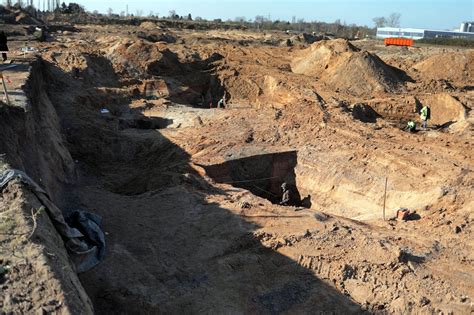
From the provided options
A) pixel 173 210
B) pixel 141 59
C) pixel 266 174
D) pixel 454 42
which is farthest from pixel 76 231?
pixel 454 42

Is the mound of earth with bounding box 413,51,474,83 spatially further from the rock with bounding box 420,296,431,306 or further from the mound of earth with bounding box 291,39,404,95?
the rock with bounding box 420,296,431,306

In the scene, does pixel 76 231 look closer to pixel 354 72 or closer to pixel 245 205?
pixel 245 205

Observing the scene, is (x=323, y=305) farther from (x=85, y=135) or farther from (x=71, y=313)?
(x=85, y=135)

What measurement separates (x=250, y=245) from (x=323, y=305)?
201 cm

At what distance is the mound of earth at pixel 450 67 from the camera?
23922mm

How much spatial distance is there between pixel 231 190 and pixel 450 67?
62.7ft

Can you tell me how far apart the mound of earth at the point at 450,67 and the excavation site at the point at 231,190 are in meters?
1.08

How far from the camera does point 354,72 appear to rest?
838 inches

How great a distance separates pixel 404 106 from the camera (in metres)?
18.8

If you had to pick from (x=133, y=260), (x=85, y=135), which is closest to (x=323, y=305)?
(x=133, y=260)

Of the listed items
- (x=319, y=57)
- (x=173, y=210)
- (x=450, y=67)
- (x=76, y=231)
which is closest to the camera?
(x=76, y=231)

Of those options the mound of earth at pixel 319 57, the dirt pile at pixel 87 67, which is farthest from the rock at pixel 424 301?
the mound of earth at pixel 319 57

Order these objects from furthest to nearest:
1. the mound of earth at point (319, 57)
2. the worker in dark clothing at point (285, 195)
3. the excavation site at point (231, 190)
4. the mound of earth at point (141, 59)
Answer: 1. the mound of earth at point (319, 57)
2. the mound of earth at point (141, 59)
3. the worker in dark clothing at point (285, 195)
4. the excavation site at point (231, 190)

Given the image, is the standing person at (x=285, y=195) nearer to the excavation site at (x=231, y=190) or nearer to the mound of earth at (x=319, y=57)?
the excavation site at (x=231, y=190)
